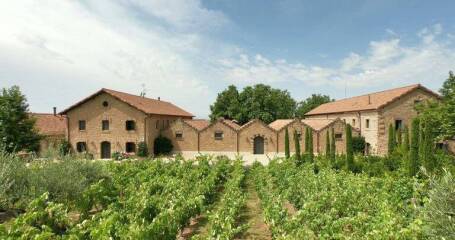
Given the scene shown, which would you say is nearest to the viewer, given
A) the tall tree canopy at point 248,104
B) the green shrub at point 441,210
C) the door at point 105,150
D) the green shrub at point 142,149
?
the green shrub at point 441,210

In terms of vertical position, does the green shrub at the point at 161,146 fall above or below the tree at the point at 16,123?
below

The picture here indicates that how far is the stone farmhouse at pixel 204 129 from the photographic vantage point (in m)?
27.4

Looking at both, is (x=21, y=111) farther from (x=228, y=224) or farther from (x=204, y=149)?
(x=228, y=224)

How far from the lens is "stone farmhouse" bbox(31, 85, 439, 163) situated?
1077 inches

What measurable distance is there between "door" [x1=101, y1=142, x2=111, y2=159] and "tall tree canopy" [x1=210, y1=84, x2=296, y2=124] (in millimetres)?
22467

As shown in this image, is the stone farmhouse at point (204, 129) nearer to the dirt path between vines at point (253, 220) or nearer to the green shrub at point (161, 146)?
the green shrub at point (161, 146)

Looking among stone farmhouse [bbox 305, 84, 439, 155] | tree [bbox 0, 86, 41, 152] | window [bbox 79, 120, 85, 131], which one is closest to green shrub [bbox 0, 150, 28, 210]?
tree [bbox 0, 86, 41, 152]

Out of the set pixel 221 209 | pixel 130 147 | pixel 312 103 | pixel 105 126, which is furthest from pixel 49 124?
pixel 312 103

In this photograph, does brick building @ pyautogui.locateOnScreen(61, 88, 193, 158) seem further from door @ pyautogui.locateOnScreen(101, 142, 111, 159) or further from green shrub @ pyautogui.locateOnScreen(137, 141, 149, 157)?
green shrub @ pyautogui.locateOnScreen(137, 141, 149, 157)

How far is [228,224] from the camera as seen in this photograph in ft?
24.6

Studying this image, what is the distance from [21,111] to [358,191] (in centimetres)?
2446

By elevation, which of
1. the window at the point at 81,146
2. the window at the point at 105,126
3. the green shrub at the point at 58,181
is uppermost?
the window at the point at 105,126

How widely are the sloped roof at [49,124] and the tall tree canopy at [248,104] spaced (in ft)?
74.4

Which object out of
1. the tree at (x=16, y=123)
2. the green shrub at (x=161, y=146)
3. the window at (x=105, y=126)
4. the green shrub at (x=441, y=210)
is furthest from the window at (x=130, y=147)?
the green shrub at (x=441, y=210)
